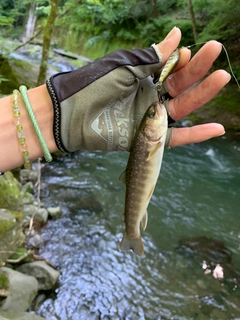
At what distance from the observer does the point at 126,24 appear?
21.3 meters

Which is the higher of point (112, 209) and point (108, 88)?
point (108, 88)

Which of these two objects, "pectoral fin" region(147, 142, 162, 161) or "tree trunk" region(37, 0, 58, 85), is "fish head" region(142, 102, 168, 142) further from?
"tree trunk" region(37, 0, 58, 85)

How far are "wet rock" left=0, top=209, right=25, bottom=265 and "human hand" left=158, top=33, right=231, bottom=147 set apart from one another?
3.17m

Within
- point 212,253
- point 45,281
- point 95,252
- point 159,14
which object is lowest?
point 212,253

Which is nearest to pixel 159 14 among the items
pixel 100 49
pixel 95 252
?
pixel 100 49

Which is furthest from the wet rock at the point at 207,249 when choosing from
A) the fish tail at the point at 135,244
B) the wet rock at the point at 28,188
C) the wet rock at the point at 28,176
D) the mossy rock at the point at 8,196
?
the wet rock at the point at 28,176

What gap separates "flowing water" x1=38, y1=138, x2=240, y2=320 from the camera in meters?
4.63

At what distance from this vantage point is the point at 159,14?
64.2 feet

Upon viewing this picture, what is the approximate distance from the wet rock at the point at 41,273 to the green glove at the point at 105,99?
3037 mm

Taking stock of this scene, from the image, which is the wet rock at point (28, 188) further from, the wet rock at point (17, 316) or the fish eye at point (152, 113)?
the fish eye at point (152, 113)

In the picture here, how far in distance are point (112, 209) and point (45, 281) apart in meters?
2.58

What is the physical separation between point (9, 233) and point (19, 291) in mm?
864

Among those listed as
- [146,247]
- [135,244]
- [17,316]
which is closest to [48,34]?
[146,247]

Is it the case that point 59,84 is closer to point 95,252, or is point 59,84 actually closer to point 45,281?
point 45,281
